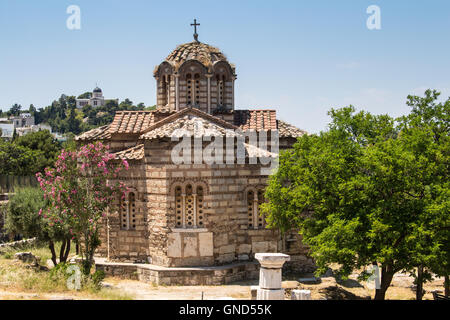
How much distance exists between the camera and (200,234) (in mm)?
18641

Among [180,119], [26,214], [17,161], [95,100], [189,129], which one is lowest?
[26,214]

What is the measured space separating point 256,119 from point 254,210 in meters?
4.61

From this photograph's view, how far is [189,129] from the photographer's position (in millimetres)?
18828

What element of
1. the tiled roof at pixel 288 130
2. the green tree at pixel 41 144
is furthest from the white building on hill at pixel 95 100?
the tiled roof at pixel 288 130

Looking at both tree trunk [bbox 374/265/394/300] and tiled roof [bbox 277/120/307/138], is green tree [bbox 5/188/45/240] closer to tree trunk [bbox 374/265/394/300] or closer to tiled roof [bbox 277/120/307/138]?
tiled roof [bbox 277/120/307/138]

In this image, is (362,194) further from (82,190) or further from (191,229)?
(82,190)

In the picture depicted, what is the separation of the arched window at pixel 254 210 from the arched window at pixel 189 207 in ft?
6.99

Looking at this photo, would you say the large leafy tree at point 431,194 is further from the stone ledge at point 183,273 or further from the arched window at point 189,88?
the arched window at point 189,88

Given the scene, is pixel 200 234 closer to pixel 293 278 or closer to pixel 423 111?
pixel 293 278

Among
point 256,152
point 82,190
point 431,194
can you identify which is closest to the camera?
point 431,194

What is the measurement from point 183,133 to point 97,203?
3.98 meters

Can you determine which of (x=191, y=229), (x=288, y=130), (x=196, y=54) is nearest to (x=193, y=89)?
(x=196, y=54)

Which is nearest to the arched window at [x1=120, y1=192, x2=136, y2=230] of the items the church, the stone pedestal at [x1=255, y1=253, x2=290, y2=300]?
the church

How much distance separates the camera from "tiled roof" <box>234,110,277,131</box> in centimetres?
2206
